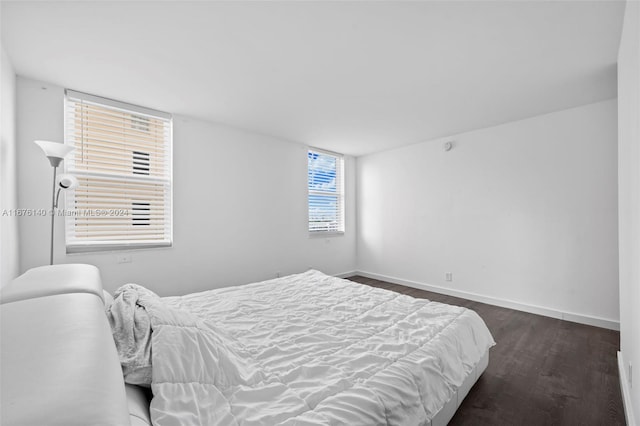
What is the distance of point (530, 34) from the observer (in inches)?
76.9

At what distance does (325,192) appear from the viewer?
17.3ft

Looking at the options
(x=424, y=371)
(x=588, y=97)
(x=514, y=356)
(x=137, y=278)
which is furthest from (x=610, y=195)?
(x=137, y=278)

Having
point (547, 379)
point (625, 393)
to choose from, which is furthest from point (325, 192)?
point (625, 393)

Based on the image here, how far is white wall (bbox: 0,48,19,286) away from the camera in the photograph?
2051mm

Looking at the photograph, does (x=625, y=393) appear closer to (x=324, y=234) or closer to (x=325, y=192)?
(x=324, y=234)

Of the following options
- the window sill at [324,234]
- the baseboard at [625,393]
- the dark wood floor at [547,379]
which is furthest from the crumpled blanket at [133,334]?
the window sill at [324,234]

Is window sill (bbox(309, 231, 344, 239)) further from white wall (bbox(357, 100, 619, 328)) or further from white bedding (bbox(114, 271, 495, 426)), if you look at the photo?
white bedding (bbox(114, 271, 495, 426))

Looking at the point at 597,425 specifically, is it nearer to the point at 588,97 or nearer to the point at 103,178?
the point at 588,97

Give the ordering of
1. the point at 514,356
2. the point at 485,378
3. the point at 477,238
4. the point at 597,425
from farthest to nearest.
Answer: the point at 477,238 → the point at 514,356 → the point at 485,378 → the point at 597,425

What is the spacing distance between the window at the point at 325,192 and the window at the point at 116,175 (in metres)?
2.37

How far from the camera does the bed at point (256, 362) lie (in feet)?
2.67

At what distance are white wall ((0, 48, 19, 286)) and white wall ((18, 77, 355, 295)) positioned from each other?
0.15 m

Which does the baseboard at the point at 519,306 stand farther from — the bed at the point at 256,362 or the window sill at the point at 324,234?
the bed at the point at 256,362

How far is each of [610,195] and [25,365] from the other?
4570 mm
